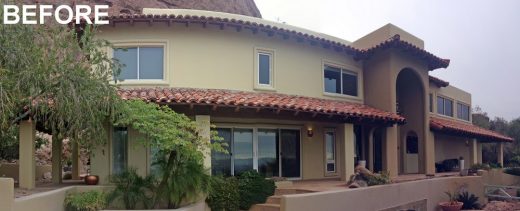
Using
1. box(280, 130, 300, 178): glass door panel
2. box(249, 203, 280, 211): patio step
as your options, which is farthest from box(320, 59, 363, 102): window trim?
box(249, 203, 280, 211): patio step

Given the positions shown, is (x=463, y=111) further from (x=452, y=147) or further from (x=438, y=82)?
(x=438, y=82)

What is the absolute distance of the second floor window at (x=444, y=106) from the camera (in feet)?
99.7

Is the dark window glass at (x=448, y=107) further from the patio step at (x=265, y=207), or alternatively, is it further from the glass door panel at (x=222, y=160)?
the patio step at (x=265, y=207)

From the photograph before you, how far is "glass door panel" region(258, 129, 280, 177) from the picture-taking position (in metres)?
18.6

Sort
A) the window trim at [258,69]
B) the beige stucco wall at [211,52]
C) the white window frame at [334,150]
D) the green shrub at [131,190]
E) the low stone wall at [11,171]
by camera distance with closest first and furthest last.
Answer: the green shrub at [131,190]
the beige stucco wall at [211,52]
the window trim at [258,69]
the white window frame at [334,150]
the low stone wall at [11,171]

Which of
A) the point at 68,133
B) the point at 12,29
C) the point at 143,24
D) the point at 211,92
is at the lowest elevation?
the point at 68,133

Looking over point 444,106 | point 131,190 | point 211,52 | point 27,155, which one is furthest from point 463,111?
point 27,155

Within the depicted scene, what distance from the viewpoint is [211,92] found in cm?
1717

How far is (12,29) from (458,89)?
28227 mm

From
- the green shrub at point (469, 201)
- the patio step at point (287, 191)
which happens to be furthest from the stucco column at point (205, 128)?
the green shrub at point (469, 201)

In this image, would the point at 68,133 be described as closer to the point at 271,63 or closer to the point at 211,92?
the point at 211,92

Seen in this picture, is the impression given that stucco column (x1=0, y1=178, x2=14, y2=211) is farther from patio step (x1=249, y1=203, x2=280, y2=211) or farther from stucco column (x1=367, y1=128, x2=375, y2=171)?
stucco column (x1=367, y1=128, x2=375, y2=171)

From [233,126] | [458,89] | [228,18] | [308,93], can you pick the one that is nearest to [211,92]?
[233,126]

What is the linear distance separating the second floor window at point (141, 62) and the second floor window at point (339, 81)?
7.05 m
